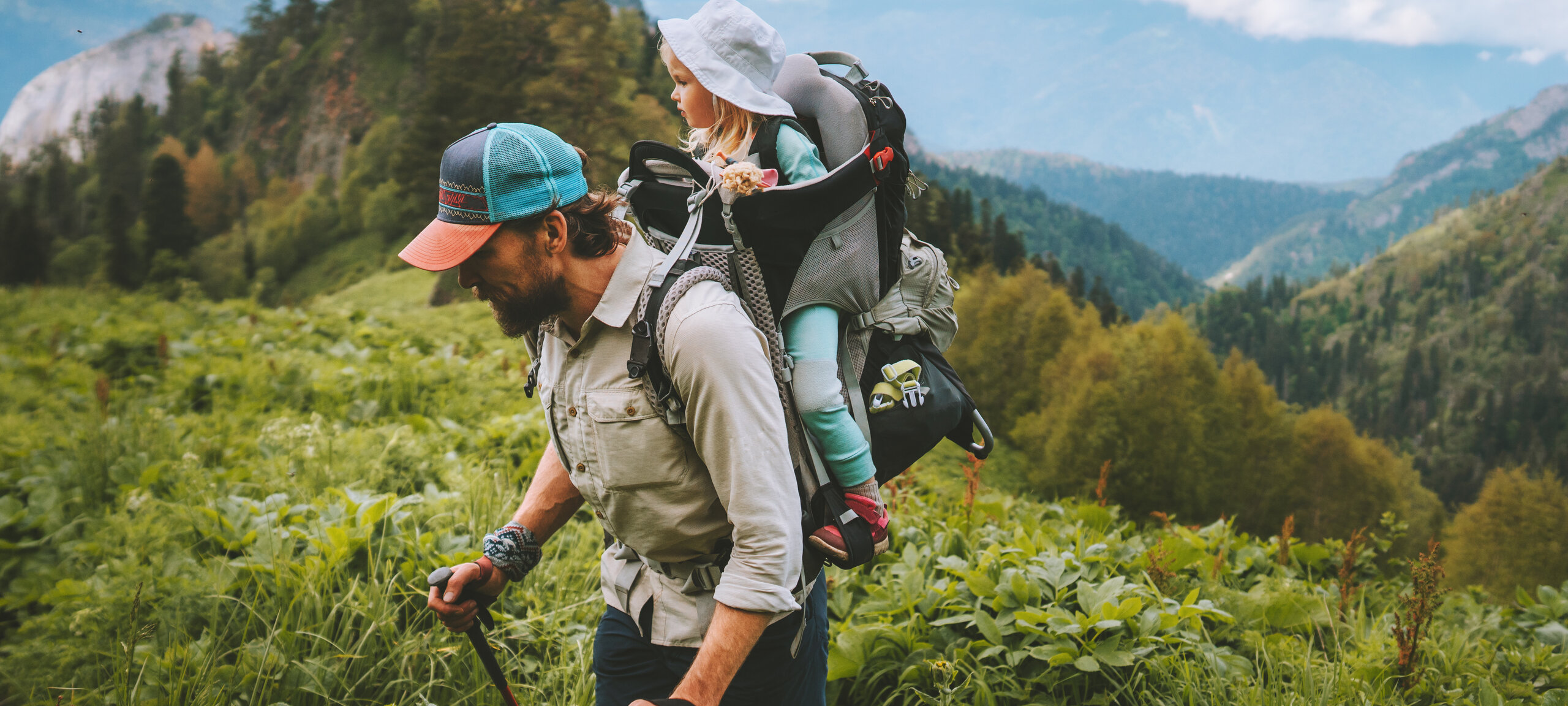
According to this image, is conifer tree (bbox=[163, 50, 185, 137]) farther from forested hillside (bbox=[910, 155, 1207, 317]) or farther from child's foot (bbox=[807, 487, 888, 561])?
forested hillside (bbox=[910, 155, 1207, 317])

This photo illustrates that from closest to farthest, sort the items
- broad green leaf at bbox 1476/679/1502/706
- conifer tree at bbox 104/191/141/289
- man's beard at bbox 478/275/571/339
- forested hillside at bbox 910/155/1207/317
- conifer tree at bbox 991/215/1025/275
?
man's beard at bbox 478/275/571/339, broad green leaf at bbox 1476/679/1502/706, conifer tree at bbox 104/191/141/289, conifer tree at bbox 991/215/1025/275, forested hillside at bbox 910/155/1207/317

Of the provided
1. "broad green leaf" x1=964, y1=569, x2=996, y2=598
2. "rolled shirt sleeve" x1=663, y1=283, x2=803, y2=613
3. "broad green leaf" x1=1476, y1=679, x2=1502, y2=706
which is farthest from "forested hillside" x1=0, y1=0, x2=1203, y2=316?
"rolled shirt sleeve" x1=663, y1=283, x2=803, y2=613

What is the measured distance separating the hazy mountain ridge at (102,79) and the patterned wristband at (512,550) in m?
77.4

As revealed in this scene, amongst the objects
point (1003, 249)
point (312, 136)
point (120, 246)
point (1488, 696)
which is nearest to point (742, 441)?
point (1488, 696)

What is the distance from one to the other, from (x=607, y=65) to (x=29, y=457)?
2516cm

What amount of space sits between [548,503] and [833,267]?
93 centimetres

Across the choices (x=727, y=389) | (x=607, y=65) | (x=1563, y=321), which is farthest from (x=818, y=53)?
(x=1563, y=321)

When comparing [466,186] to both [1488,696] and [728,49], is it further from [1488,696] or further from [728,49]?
[1488,696]

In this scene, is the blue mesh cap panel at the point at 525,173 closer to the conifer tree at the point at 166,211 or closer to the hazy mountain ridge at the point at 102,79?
the conifer tree at the point at 166,211

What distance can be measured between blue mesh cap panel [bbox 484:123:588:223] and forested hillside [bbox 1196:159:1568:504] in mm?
102161

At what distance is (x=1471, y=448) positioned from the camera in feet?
284

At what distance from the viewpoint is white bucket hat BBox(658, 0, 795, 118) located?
2.03 meters

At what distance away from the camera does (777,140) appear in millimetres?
2033

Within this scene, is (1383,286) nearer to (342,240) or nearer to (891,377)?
(342,240)
